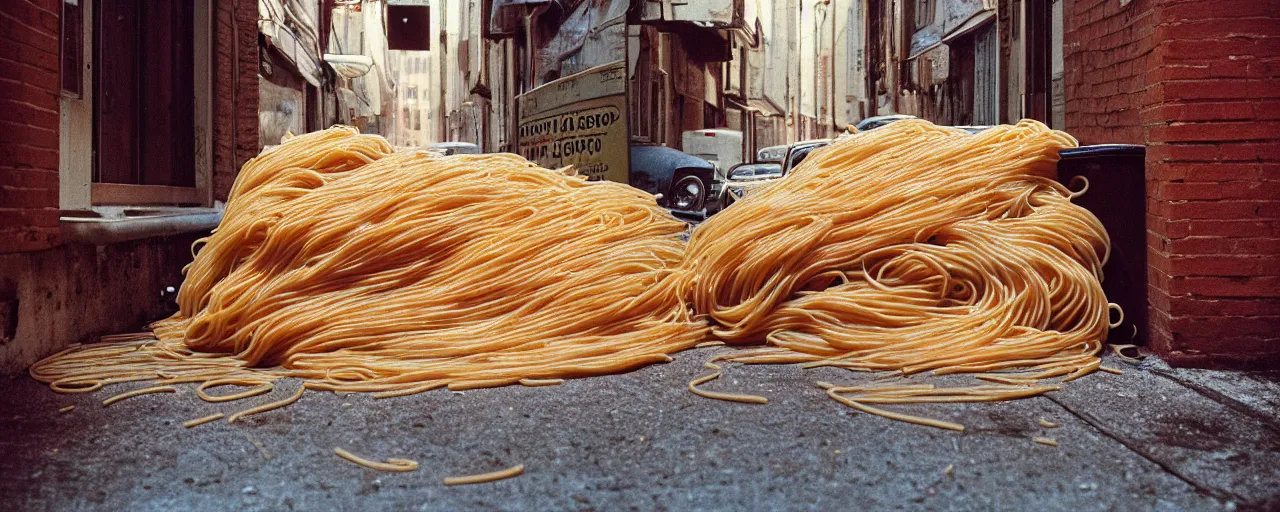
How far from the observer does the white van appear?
12.7 meters

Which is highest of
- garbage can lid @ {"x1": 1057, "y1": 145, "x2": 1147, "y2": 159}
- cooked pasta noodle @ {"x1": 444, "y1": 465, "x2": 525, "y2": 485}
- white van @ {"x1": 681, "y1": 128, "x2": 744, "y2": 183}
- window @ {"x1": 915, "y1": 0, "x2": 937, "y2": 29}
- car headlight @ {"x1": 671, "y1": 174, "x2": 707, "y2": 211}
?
window @ {"x1": 915, "y1": 0, "x2": 937, "y2": 29}

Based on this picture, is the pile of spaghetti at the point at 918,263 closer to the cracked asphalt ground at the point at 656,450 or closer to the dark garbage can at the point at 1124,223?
the dark garbage can at the point at 1124,223

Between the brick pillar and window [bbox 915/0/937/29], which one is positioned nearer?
the brick pillar

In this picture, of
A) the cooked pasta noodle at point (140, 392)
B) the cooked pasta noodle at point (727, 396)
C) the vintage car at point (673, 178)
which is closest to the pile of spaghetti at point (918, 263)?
the cooked pasta noodle at point (727, 396)

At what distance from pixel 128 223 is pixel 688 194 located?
640cm

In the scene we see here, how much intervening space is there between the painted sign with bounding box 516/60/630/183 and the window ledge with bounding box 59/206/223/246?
11.5ft

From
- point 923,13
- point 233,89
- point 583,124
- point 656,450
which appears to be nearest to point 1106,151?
point 656,450

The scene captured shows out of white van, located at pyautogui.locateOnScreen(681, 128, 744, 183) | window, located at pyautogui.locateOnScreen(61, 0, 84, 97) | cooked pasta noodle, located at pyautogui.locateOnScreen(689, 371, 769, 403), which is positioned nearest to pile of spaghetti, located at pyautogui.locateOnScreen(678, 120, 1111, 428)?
cooked pasta noodle, located at pyautogui.locateOnScreen(689, 371, 769, 403)

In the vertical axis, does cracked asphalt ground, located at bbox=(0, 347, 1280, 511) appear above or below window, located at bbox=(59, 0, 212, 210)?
below

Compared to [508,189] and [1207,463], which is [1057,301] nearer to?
[1207,463]

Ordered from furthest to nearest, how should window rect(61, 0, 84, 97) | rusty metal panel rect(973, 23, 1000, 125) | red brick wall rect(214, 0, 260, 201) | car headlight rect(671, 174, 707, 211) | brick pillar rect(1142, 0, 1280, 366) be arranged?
car headlight rect(671, 174, 707, 211) < rusty metal panel rect(973, 23, 1000, 125) < red brick wall rect(214, 0, 260, 201) < window rect(61, 0, 84, 97) < brick pillar rect(1142, 0, 1280, 366)

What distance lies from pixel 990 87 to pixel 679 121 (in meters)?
5.02

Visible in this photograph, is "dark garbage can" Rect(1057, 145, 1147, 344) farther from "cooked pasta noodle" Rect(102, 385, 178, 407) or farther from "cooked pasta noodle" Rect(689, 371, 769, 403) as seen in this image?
"cooked pasta noodle" Rect(102, 385, 178, 407)

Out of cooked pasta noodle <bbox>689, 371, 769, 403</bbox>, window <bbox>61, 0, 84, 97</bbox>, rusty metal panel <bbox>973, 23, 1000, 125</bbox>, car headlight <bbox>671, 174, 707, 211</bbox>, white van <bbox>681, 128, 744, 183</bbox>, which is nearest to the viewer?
cooked pasta noodle <bbox>689, 371, 769, 403</bbox>
